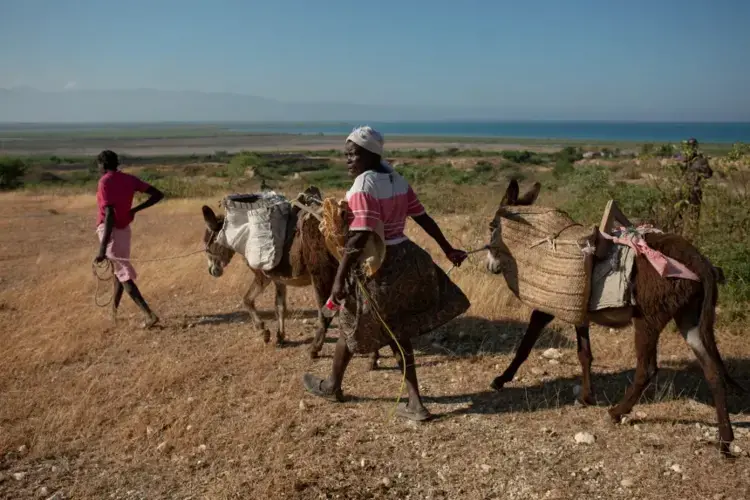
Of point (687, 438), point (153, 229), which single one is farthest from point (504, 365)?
point (153, 229)

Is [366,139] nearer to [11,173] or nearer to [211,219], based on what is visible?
[211,219]

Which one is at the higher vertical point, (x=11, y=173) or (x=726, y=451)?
(x=11, y=173)

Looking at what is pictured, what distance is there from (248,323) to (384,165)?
3778 mm

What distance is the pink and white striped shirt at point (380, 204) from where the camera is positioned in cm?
412

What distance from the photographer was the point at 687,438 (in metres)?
4.38

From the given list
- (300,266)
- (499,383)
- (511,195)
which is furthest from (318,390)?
(511,195)

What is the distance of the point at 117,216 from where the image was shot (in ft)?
23.4

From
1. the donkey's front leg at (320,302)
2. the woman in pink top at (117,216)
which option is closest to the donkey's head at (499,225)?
the donkey's front leg at (320,302)

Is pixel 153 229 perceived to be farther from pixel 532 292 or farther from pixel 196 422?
pixel 532 292

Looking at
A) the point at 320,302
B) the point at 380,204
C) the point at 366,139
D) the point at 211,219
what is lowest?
the point at 320,302

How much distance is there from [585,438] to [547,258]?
4.29 ft

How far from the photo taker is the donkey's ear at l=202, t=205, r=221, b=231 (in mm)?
6699

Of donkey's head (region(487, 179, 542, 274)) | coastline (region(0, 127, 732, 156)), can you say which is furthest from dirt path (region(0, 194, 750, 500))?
coastline (region(0, 127, 732, 156))

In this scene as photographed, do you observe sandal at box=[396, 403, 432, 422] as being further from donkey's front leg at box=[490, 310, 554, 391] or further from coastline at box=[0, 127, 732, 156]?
coastline at box=[0, 127, 732, 156]
